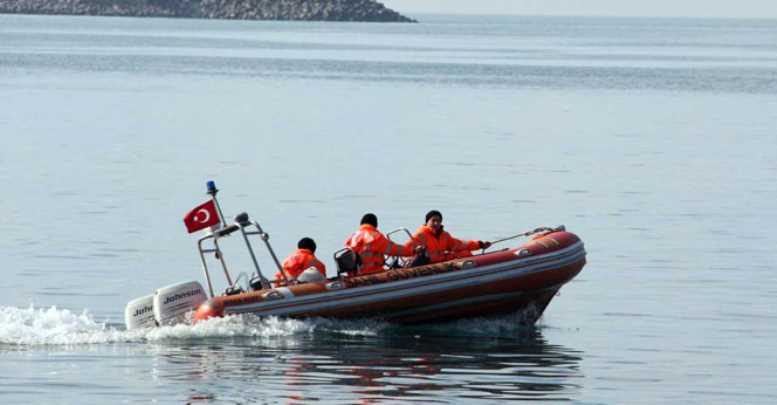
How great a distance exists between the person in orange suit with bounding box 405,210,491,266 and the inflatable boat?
31 cm

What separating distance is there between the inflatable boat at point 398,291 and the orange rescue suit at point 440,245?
344 mm

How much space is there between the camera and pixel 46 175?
33.2 m

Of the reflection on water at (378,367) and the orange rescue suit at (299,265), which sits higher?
the orange rescue suit at (299,265)

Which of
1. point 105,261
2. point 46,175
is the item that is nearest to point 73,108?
point 46,175

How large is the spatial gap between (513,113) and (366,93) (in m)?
10.5

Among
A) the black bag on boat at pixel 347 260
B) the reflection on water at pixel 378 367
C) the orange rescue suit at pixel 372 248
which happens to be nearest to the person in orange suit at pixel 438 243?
the orange rescue suit at pixel 372 248

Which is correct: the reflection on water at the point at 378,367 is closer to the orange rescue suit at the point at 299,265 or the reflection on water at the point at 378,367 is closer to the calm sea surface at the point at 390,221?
the calm sea surface at the point at 390,221

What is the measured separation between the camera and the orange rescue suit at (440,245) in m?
18.5

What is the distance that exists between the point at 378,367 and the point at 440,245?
2575 mm

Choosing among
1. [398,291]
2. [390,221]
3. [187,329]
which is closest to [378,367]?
[398,291]

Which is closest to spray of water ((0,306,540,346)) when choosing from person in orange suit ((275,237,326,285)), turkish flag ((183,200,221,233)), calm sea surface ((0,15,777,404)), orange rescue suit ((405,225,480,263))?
calm sea surface ((0,15,777,404))

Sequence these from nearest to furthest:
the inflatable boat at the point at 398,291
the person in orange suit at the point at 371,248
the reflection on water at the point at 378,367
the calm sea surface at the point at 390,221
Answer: the reflection on water at the point at 378,367 < the calm sea surface at the point at 390,221 < the inflatable boat at the point at 398,291 < the person in orange suit at the point at 371,248

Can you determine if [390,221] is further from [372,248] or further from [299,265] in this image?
[299,265]

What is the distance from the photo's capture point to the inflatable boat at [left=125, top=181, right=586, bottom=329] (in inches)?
684
